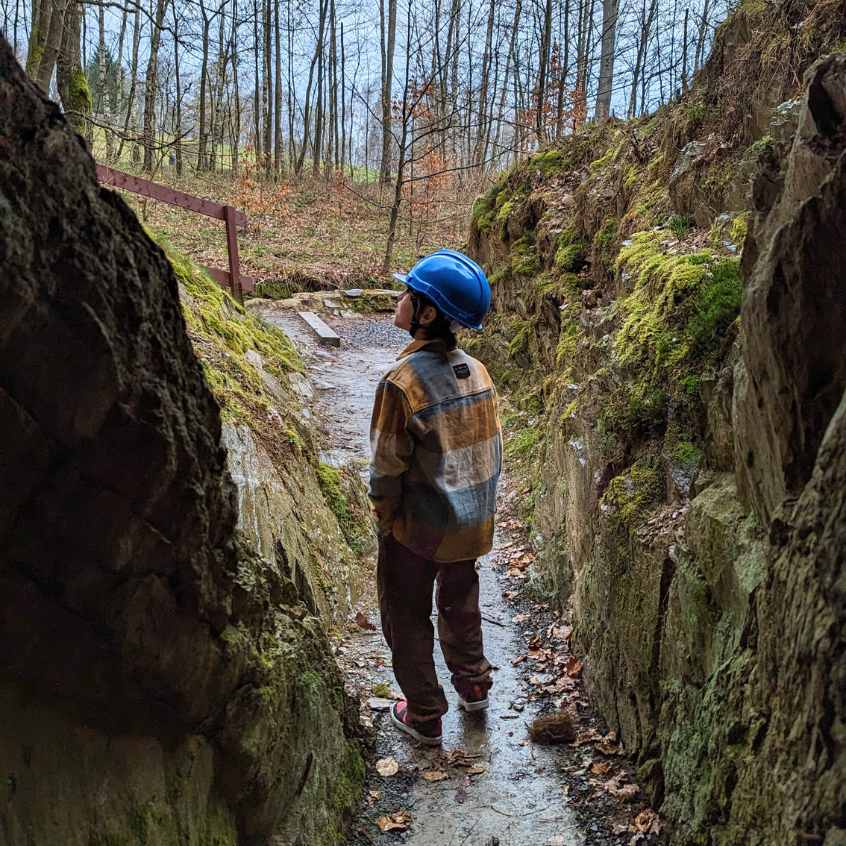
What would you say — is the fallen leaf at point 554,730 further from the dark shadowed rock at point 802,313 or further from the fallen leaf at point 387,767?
the dark shadowed rock at point 802,313

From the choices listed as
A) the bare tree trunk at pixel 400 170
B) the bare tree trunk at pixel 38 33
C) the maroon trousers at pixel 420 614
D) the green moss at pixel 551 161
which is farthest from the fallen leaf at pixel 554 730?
the bare tree trunk at pixel 400 170

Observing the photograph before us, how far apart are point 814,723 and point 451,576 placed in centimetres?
235

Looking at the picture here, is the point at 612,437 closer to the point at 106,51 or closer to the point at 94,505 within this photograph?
the point at 94,505

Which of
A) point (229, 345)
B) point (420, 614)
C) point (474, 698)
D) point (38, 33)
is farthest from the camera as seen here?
point (38, 33)

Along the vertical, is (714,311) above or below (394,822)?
above

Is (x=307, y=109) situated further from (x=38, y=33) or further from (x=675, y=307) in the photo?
(x=675, y=307)

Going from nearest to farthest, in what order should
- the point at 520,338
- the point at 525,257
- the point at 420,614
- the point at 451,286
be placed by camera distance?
the point at 451,286
the point at 420,614
the point at 520,338
the point at 525,257

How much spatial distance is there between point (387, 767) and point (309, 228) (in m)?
23.0

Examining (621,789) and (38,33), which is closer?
(621,789)

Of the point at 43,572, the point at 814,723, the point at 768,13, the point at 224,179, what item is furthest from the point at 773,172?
the point at 224,179

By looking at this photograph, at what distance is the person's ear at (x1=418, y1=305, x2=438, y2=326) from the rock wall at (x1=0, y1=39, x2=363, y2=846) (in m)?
1.43

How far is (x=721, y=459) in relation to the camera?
3336mm

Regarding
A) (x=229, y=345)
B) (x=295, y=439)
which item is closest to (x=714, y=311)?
(x=295, y=439)

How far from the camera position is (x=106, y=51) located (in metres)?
29.5
